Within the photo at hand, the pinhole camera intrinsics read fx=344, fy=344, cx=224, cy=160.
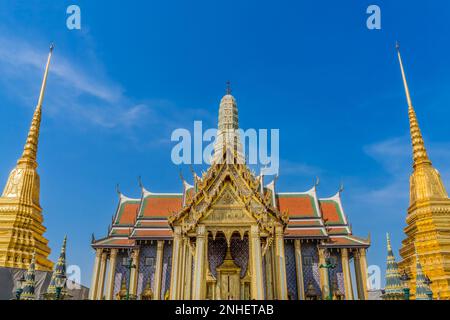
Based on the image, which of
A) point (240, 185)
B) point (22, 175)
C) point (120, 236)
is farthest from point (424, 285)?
point (22, 175)

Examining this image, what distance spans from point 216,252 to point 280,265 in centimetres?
602

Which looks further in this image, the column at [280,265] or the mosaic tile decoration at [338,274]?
the mosaic tile decoration at [338,274]

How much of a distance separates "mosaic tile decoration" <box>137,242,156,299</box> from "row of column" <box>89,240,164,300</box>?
373 mm

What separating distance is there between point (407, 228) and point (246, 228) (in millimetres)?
20562

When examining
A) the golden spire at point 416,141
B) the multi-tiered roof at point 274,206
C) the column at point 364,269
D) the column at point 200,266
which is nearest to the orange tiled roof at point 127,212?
the multi-tiered roof at point 274,206

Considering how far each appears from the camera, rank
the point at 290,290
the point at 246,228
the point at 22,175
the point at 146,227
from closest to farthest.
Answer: the point at 246,228
the point at 290,290
the point at 146,227
the point at 22,175

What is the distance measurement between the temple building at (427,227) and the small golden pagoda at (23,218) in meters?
29.9

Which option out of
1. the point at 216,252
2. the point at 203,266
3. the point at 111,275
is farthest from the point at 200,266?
the point at 111,275

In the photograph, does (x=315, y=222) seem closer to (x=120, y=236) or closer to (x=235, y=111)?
(x=120, y=236)

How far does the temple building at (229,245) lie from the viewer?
20094 mm

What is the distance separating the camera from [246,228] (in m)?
20.2

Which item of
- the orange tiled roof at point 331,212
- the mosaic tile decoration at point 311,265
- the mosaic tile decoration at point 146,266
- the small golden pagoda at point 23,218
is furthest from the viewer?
the orange tiled roof at point 331,212

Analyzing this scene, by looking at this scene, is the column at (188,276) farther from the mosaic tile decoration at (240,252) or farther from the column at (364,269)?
the column at (364,269)

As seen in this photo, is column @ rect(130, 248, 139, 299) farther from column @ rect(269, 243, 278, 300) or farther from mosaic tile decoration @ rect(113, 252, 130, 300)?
column @ rect(269, 243, 278, 300)
